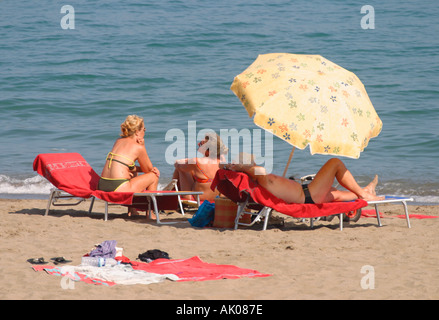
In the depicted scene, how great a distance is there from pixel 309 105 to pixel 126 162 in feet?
7.09

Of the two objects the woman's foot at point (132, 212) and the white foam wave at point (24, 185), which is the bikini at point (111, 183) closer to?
the woman's foot at point (132, 212)

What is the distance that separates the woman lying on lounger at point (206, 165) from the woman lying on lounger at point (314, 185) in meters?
1.00

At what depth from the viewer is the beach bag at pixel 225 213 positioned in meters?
6.41

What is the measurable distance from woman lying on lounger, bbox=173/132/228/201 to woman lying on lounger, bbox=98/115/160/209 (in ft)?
1.96

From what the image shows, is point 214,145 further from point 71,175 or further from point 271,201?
point 71,175

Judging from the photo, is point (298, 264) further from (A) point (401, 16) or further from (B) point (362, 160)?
(A) point (401, 16)

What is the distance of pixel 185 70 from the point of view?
58.7 feet

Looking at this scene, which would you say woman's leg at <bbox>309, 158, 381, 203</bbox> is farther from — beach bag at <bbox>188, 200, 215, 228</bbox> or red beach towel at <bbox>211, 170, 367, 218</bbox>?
beach bag at <bbox>188, 200, 215, 228</bbox>

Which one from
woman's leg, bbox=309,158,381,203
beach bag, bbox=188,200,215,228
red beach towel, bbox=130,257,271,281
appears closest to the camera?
red beach towel, bbox=130,257,271,281

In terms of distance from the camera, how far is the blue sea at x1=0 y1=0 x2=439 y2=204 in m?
11.3

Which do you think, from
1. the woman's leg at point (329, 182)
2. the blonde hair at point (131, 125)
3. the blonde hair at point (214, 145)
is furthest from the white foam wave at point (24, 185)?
the woman's leg at point (329, 182)

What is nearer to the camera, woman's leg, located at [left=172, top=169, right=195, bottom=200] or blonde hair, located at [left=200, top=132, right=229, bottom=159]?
blonde hair, located at [left=200, top=132, right=229, bottom=159]

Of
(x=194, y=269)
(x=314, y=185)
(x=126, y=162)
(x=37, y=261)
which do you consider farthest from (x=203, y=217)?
(x=37, y=261)

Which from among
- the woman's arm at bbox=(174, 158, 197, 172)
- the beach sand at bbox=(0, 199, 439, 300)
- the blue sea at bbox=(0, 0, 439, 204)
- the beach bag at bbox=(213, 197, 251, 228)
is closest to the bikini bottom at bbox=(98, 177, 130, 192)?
the beach sand at bbox=(0, 199, 439, 300)
